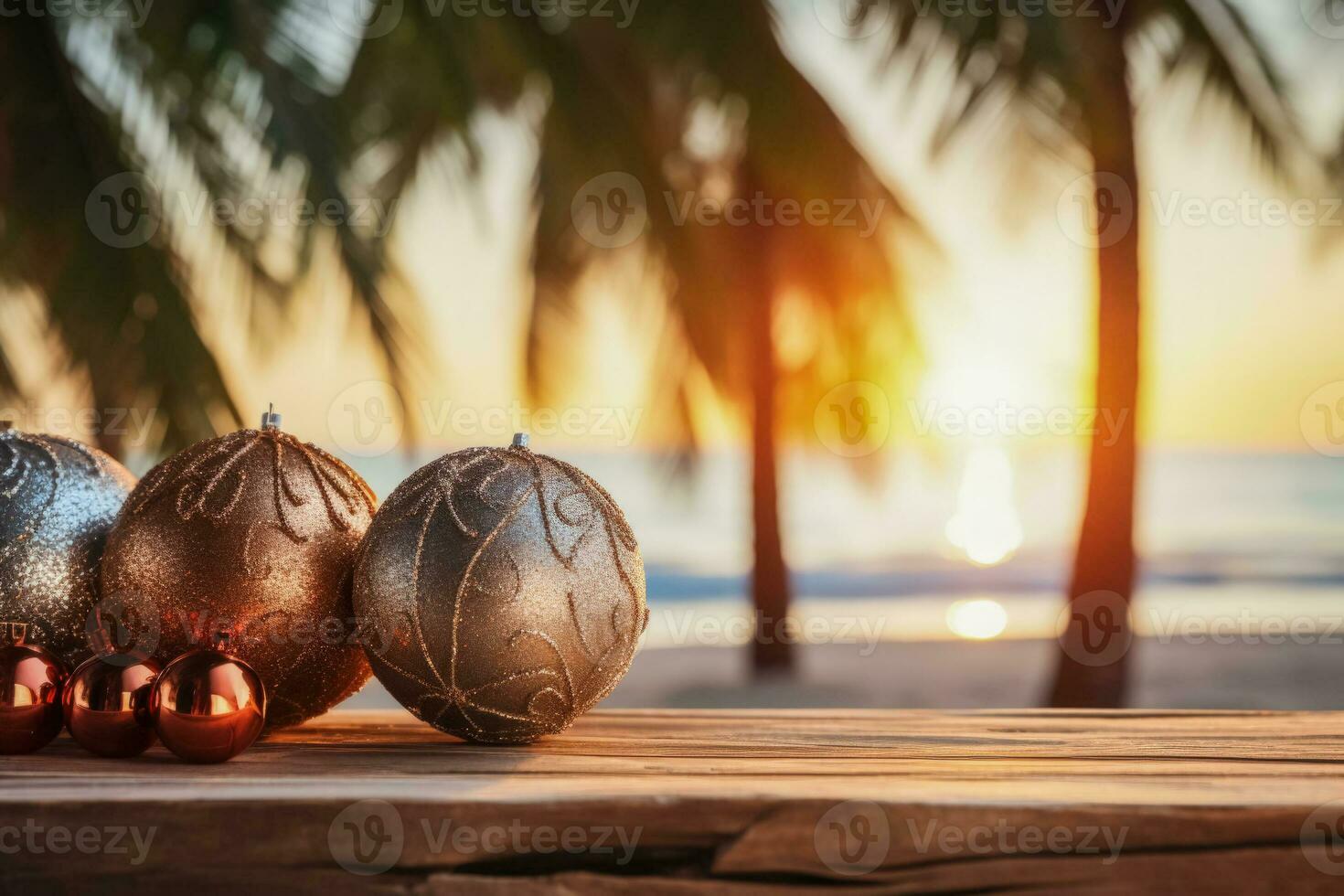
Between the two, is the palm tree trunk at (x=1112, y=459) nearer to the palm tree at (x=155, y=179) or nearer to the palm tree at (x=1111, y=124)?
the palm tree at (x=1111, y=124)

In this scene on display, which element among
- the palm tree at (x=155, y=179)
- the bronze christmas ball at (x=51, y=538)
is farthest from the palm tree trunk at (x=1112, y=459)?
the bronze christmas ball at (x=51, y=538)

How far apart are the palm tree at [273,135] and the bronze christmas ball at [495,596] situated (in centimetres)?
152

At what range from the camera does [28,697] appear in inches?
32.9

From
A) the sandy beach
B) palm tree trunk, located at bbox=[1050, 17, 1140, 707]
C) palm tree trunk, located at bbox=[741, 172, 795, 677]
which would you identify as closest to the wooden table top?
palm tree trunk, located at bbox=[1050, 17, 1140, 707]

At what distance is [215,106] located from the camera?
99.2 inches

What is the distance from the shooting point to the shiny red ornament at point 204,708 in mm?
802

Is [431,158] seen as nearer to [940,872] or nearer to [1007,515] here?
[940,872]

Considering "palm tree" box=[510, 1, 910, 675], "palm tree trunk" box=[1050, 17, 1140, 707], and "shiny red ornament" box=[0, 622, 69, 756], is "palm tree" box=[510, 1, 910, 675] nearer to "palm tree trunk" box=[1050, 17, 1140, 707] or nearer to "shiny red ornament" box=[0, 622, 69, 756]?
"palm tree trunk" box=[1050, 17, 1140, 707]

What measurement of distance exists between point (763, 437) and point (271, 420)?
13.3 feet

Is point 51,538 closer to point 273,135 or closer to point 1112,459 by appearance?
point 273,135

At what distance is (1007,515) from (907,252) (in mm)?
8723

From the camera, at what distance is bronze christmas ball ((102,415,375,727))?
2.91 feet

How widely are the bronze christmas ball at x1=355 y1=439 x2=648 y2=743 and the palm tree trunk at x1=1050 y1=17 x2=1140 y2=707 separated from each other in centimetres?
301

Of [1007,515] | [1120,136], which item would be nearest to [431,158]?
[1120,136]
